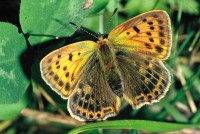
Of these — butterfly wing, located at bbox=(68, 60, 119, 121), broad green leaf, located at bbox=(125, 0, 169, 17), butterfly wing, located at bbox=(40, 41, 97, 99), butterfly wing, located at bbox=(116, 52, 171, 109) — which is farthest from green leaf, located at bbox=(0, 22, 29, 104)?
broad green leaf, located at bbox=(125, 0, 169, 17)

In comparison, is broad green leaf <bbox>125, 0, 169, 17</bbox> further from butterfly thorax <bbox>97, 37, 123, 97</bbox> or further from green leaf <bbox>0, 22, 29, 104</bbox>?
green leaf <bbox>0, 22, 29, 104</bbox>

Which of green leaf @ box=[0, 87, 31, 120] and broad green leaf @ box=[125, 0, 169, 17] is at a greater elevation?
broad green leaf @ box=[125, 0, 169, 17]

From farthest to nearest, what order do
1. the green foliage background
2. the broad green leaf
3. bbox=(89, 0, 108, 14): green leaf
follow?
1. the broad green leaf
2. bbox=(89, 0, 108, 14): green leaf
3. the green foliage background

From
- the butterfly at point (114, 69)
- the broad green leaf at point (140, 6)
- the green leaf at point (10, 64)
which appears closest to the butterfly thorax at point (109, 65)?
the butterfly at point (114, 69)

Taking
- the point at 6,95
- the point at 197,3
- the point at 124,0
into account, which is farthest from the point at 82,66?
the point at 197,3

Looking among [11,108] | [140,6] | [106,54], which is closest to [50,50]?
[106,54]

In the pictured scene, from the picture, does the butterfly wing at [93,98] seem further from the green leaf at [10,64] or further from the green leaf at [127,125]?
the green leaf at [10,64]

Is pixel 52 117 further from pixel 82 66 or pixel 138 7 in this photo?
pixel 138 7
